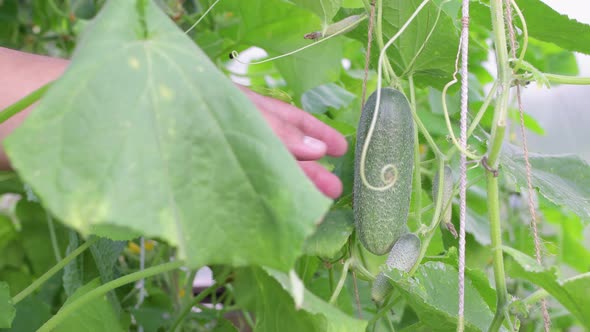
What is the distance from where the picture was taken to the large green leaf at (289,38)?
1.11 m

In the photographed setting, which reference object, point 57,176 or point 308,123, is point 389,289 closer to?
point 308,123

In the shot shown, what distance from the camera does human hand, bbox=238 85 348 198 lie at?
60cm

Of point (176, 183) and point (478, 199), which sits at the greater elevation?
point (176, 183)

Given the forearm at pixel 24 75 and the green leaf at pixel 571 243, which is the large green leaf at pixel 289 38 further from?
the green leaf at pixel 571 243

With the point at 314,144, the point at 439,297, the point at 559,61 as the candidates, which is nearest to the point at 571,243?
the point at 559,61

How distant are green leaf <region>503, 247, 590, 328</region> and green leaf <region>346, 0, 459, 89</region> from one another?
28cm

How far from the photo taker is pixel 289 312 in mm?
679

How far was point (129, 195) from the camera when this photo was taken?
1.37 ft

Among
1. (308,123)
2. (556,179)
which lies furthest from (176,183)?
(556,179)

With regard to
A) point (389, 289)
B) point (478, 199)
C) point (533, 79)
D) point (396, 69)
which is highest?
point (533, 79)

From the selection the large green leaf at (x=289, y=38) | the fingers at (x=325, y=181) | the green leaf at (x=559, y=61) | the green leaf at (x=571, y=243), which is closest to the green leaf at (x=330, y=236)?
the fingers at (x=325, y=181)

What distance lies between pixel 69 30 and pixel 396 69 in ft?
2.75

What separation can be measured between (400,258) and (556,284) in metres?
0.15

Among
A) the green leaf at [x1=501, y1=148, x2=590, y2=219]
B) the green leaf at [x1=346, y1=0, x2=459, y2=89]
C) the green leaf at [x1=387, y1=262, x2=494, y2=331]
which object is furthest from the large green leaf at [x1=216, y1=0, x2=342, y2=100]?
the green leaf at [x1=387, y1=262, x2=494, y2=331]
